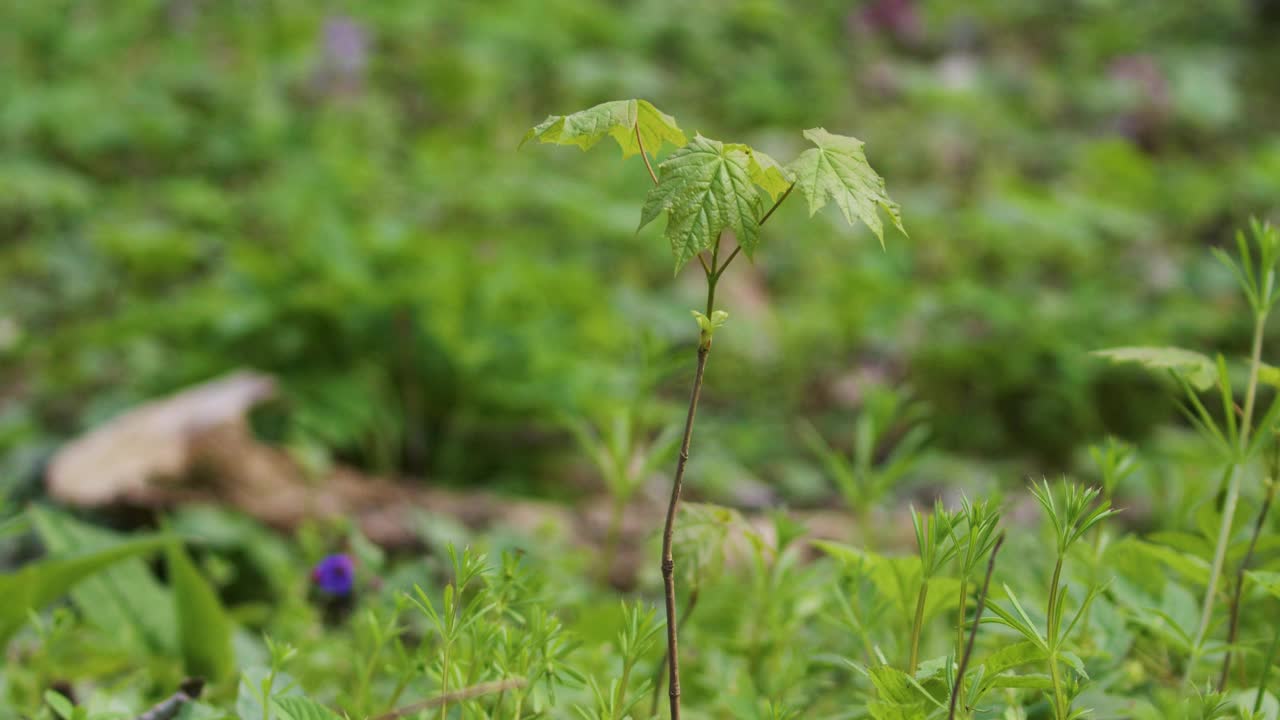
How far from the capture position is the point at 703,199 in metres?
0.74

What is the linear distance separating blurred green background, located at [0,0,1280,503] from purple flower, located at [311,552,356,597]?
0.48 metres

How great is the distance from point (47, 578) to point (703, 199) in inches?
40.3

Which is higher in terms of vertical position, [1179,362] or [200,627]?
[1179,362]

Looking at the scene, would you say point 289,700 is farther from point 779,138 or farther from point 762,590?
point 779,138

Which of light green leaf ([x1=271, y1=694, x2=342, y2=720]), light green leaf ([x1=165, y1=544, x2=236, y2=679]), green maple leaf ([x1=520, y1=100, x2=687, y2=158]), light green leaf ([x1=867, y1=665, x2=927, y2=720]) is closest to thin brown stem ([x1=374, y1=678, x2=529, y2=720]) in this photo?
light green leaf ([x1=271, y1=694, x2=342, y2=720])

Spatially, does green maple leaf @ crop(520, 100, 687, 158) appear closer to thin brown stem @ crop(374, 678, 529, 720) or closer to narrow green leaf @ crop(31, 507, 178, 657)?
thin brown stem @ crop(374, 678, 529, 720)

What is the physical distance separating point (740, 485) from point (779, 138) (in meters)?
3.15

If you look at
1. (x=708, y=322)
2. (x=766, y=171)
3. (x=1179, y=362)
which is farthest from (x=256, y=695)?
(x=1179, y=362)

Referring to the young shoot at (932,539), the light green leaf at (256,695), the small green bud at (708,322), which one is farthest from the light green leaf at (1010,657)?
the light green leaf at (256,695)

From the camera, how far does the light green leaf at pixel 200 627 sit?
4.25ft

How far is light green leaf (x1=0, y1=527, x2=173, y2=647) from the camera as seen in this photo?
4.04 ft

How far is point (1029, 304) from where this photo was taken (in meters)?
3.44

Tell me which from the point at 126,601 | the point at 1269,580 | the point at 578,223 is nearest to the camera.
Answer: the point at 1269,580

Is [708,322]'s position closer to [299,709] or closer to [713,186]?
[713,186]
